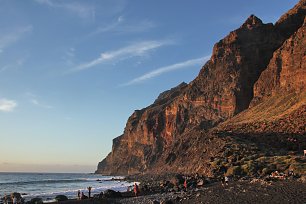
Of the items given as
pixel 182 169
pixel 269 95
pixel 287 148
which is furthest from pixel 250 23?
pixel 287 148

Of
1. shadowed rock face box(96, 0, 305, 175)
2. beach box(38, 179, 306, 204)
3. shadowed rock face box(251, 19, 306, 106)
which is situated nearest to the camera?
beach box(38, 179, 306, 204)

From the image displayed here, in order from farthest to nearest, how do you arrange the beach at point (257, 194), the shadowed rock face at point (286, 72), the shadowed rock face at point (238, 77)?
the shadowed rock face at point (238, 77)
the shadowed rock face at point (286, 72)
the beach at point (257, 194)

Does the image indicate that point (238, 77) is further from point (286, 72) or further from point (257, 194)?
point (257, 194)

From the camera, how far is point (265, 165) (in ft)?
190

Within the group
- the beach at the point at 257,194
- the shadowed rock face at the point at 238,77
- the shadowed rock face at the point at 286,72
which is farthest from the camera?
the shadowed rock face at the point at 238,77

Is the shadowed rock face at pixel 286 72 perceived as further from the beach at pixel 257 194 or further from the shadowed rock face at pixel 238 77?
the beach at pixel 257 194

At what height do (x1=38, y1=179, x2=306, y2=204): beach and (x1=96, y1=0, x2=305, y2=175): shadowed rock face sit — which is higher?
(x1=96, y1=0, x2=305, y2=175): shadowed rock face

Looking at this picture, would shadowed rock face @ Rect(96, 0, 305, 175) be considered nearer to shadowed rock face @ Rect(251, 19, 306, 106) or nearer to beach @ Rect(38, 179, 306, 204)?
shadowed rock face @ Rect(251, 19, 306, 106)

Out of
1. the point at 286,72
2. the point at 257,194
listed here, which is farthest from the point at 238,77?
the point at 257,194

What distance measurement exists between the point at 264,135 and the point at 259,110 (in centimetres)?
2991

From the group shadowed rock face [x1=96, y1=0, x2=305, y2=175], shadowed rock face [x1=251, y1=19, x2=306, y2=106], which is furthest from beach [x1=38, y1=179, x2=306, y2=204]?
shadowed rock face [x1=251, y1=19, x2=306, y2=106]

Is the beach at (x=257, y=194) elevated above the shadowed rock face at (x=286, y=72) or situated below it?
below

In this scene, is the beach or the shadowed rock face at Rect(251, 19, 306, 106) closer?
the beach

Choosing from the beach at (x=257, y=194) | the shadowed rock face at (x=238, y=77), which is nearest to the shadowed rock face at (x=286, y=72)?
the shadowed rock face at (x=238, y=77)
